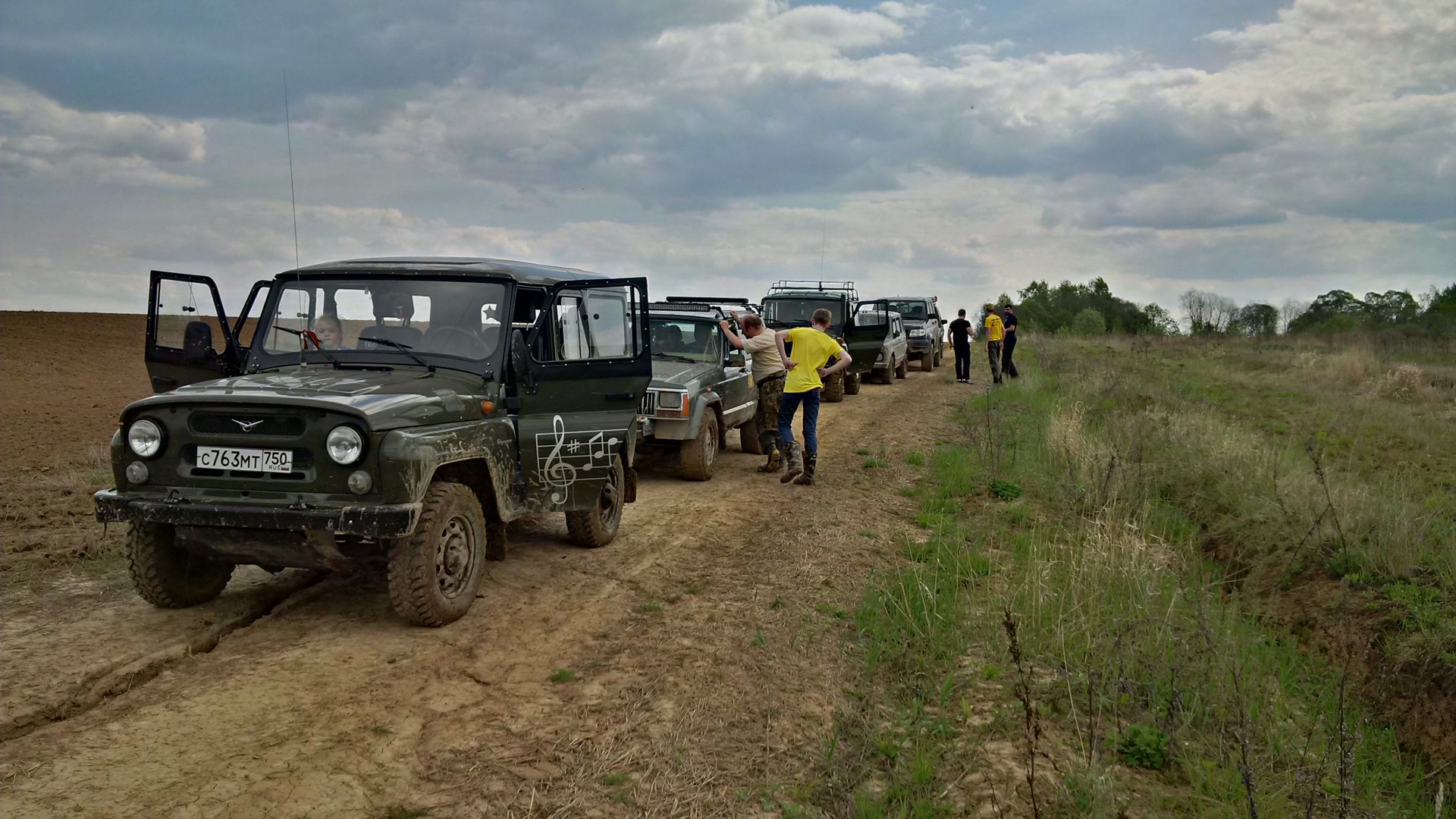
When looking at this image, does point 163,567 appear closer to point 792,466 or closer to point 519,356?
point 519,356

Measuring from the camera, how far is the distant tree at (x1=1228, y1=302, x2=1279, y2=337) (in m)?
41.2

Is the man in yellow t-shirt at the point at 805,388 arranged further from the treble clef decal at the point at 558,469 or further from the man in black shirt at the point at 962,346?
the man in black shirt at the point at 962,346

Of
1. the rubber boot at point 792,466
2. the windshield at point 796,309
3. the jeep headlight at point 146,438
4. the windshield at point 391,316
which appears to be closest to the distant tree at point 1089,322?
the windshield at point 796,309

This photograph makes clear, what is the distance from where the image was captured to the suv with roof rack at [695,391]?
33.8ft

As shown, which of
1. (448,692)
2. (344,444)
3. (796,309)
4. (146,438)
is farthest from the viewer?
(796,309)

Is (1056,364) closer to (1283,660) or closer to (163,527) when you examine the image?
(1283,660)

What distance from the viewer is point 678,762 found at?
13.5ft

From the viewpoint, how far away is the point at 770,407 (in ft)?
38.3

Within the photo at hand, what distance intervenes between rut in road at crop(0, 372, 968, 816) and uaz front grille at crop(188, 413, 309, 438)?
1.13m

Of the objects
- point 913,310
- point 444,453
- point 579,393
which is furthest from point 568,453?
point 913,310

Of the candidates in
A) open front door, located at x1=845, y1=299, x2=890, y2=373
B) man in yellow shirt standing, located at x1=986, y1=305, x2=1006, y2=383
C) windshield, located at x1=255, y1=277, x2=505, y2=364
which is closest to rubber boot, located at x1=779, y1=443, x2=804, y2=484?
windshield, located at x1=255, y1=277, x2=505, y2=364

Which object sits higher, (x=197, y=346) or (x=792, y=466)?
(x=197, y=346)

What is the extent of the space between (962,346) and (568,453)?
757 inches

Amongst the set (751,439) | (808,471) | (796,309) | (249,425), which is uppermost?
(796,309)
